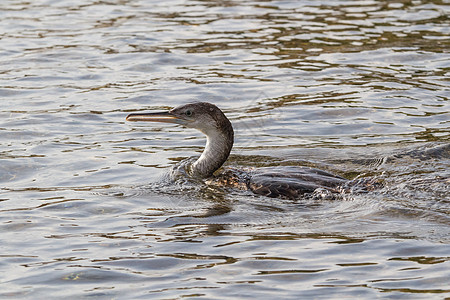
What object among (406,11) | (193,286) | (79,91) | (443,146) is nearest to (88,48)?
(79,91)

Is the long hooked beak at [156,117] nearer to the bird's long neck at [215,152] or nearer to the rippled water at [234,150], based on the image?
the bird's long neck at [215,152]

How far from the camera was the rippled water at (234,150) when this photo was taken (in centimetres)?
689

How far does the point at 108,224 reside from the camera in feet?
26.4

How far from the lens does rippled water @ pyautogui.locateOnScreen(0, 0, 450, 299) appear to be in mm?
6887

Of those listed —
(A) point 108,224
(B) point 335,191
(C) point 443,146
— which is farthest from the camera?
(C) point 443,146

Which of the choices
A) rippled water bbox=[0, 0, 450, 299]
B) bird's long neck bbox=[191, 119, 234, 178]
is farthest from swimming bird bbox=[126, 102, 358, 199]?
rippled water bbox=[0, 0, 450, 299]

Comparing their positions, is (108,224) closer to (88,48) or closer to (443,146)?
(443,146)

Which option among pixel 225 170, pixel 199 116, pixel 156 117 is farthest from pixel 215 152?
pixel 156 117

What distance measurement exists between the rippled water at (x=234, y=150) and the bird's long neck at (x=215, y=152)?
395mm

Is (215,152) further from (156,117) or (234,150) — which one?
(234,150)

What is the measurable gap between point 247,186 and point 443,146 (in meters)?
2.48

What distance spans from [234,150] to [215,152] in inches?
40.6

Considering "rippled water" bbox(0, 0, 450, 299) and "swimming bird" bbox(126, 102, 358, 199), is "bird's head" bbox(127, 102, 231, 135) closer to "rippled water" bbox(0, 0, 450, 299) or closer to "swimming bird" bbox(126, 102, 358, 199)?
"swimming bird" bbox(126, 102, 358, 199)

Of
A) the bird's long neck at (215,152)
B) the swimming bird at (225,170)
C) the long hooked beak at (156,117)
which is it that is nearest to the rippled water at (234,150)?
the swimming bird at (225,170)
